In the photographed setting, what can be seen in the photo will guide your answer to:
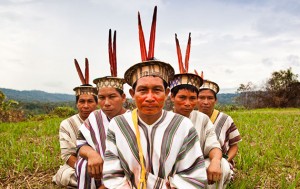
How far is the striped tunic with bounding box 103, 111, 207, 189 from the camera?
227cm

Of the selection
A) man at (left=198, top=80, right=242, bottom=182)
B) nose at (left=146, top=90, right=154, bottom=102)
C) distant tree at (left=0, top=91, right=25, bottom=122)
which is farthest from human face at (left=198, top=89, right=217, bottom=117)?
distant tree at (left=0, top=91, right=25, bottom=122)

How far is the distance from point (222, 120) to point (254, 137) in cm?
393

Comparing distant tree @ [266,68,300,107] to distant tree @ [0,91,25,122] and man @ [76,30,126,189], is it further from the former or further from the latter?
man @ [76,30,126,189]

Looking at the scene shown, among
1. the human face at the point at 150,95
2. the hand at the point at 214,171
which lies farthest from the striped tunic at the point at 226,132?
the human face at the point at 150,95

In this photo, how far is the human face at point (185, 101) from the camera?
10.2ft

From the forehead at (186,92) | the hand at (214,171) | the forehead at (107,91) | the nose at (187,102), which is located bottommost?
the hand at (214,171)

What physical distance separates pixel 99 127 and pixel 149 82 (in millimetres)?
1024

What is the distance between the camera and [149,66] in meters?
2.37

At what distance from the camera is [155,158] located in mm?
2295

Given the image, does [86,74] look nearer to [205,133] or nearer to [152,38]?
[152,38]

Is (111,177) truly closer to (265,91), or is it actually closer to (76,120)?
(76,120)

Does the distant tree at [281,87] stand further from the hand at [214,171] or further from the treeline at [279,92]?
the hand at [214,171]

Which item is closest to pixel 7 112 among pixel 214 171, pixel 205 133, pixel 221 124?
pixel 221 124

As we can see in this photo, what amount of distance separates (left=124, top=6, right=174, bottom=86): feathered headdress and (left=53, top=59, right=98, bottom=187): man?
130 centimetres
